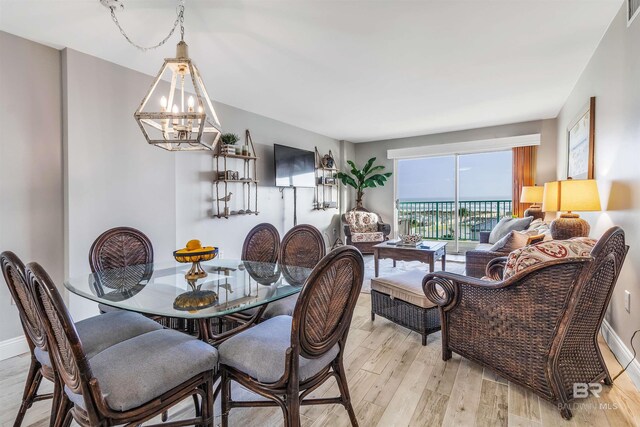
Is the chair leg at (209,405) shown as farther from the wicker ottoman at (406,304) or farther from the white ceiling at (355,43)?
the white ceiling at (355,43)

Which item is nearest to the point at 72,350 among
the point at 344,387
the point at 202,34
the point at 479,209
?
the point at 344,387

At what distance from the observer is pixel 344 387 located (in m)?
1.55

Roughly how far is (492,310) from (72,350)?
207 centimetres

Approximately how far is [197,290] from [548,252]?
1954 mm

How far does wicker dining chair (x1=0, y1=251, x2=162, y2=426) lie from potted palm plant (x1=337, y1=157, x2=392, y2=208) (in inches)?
204

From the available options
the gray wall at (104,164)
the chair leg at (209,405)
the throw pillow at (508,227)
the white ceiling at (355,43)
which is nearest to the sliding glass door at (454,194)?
the throw pillow at (508,227)

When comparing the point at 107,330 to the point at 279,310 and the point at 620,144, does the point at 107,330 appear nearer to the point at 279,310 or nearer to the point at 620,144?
the point at 279,310

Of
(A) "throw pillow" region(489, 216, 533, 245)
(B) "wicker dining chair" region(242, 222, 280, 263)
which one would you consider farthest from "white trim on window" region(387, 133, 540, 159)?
(B) "wicker dining chair" region(242, 222, 280, 263)

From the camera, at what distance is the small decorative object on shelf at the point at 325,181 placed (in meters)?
6.15

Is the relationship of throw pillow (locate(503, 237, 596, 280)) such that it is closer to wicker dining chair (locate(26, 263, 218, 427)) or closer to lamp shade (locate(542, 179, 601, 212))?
lamp shade (locate(542, 179, 601, 212))

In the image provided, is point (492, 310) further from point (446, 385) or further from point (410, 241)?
point (410, 241)

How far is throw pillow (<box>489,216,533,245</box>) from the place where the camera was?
4414 mm

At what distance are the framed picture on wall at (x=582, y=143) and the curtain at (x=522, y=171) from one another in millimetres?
1394

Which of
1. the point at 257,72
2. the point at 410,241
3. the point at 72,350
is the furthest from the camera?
the point at 410,241
